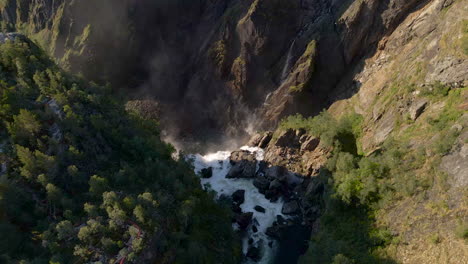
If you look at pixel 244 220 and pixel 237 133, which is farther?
pixel 237 133

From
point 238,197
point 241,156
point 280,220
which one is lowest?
point 280,220

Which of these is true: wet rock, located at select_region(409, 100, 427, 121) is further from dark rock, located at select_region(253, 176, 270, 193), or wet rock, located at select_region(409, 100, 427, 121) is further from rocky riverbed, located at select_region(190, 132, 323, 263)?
dark rock, located at select_region(253, 176, 270, 193)

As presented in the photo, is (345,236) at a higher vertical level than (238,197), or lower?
lower

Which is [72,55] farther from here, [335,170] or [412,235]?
[412,235]

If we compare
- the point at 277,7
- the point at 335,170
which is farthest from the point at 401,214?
the point at 277,7

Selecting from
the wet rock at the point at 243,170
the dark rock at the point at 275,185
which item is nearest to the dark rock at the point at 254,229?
the dark rock at the point at 275,185

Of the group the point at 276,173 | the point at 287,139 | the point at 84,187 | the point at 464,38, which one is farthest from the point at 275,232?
the point at 464,38

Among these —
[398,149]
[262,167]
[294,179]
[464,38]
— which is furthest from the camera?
[262,167]

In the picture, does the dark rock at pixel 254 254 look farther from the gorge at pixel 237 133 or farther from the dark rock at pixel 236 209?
the dark rock at pixel 236 209

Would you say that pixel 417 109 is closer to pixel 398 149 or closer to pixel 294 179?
pixel 398 149
